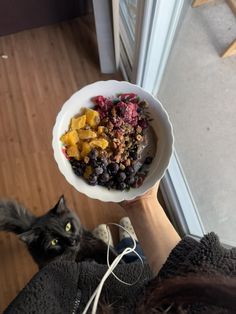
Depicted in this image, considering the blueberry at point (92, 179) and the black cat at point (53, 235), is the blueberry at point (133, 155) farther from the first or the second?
the black cat at point (53, 235)

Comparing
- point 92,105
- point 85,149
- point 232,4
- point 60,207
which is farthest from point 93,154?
point 232,4

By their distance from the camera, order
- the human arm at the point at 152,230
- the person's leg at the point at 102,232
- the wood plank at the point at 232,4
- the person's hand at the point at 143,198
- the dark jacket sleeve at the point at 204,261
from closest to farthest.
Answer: the dark jacket sleeve at the point at 204,261 < the human arm at the point at 152,230 < the person's hand at the point at 143,198 < the wood plank at the point at 232,4 < the person's leg at the point at 102,232

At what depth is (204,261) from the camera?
45 centimetres

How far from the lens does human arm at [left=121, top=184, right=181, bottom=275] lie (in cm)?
78

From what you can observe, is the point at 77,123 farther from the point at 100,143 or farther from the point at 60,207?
the point at 60,207

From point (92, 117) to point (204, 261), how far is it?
1.56 ft

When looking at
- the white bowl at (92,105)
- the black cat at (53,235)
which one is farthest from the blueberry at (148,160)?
the black cat at (53,235)

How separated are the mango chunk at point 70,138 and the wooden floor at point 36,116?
21.3 inches

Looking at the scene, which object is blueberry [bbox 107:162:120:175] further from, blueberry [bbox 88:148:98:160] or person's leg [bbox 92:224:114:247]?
person's leg [bbox 92:224:114:247]

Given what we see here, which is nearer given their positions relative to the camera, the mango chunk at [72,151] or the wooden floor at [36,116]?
the mango chunk at [72,151]

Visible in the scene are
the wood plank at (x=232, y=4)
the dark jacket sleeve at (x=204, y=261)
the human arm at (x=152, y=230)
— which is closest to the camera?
the dark jacket sleeve at (x=204, y=261)

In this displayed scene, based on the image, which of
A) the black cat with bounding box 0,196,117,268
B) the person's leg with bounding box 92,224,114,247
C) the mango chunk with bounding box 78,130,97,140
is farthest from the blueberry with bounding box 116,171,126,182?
the person's leg with bounding box 92,224,114,247

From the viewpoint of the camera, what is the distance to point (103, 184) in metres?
0.82

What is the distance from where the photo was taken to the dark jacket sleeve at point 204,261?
43 cm
